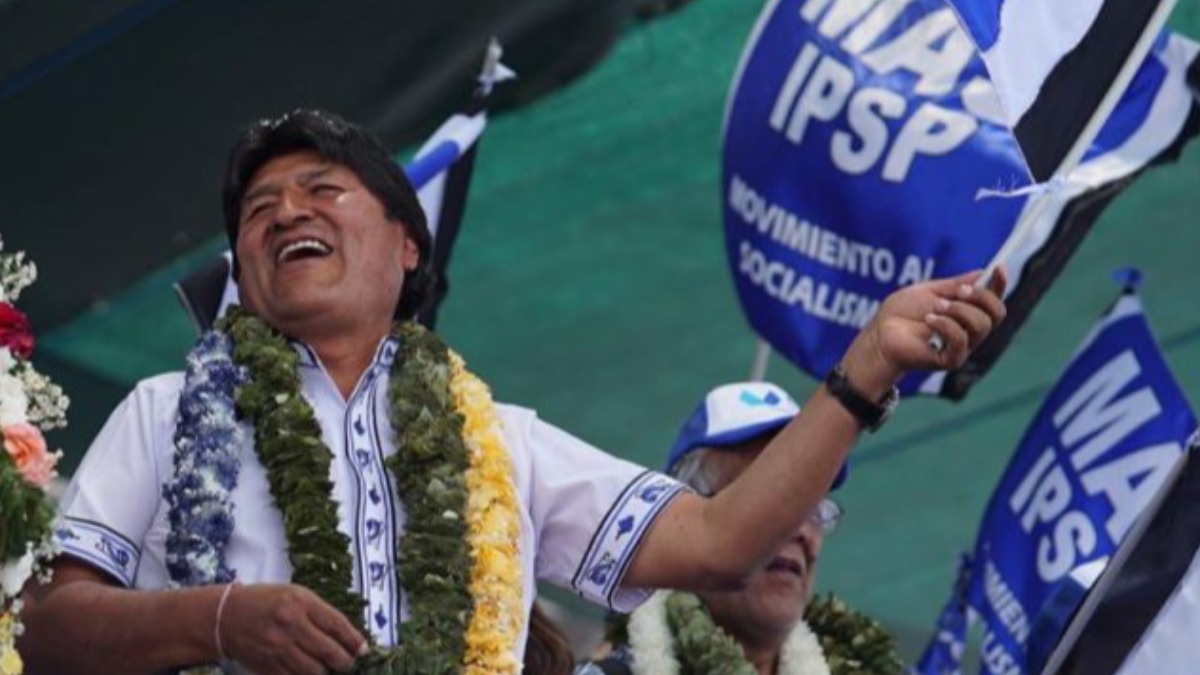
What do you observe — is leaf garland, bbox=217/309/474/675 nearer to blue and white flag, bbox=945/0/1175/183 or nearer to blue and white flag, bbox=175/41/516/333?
blue and white flag, bbox=945/0/1175/183

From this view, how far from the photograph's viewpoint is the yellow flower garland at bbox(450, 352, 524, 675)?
5219mm

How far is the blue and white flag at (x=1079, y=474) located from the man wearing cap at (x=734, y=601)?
1659 millimetres

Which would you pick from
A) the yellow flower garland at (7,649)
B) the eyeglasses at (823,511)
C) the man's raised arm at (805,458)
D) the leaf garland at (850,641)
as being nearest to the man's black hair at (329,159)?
the man's raised arm at (805,458)

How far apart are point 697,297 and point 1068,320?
100 cm

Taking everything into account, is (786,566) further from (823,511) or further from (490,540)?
(490,540)

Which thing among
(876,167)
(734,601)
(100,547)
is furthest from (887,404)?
(876,167)

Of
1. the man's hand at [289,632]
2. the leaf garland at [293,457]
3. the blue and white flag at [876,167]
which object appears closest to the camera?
the man's hand at [289,632]

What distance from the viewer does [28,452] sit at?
15.5ft

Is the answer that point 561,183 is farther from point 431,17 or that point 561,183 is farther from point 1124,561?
point 1124,561

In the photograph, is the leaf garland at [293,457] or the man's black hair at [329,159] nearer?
the leaf garland at [293,457]

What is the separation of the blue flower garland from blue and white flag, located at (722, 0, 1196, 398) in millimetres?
2849

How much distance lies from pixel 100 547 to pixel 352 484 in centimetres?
36

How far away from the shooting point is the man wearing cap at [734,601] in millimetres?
6473

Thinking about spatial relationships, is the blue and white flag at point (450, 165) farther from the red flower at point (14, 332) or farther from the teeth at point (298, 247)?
the red flower at point (14, 332)
